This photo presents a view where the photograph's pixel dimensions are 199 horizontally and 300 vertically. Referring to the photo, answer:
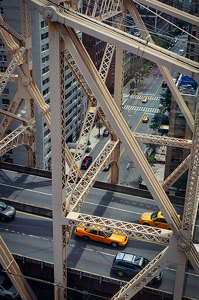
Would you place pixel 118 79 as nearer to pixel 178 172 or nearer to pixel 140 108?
pixel 178 172

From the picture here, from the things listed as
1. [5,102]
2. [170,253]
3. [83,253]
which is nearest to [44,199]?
[83,253]

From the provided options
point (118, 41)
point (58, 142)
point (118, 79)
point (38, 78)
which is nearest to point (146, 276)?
point (58, 142)

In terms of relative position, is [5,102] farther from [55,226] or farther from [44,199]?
[55,226]

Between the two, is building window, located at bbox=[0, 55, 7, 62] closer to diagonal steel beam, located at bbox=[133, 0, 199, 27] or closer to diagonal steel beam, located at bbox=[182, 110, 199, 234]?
diagonal steel beam, located at bbox=[133, 0, 199, 27]

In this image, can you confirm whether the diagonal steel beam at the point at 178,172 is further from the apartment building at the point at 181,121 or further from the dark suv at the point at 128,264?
the apartment building at the point at 181,121

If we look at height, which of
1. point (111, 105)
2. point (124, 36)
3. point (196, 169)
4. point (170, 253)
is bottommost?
point (170, 253)
